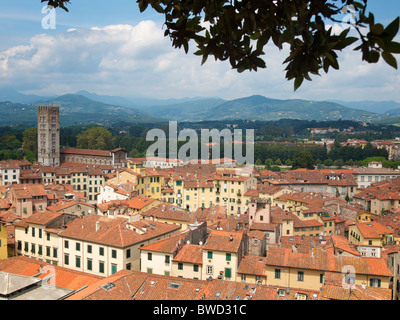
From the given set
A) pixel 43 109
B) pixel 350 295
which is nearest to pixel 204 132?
pixel 43 109

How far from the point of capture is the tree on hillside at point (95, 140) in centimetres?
8162

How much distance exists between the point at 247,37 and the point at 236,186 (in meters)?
33.4

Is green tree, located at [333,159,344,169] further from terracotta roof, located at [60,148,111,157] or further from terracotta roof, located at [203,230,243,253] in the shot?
terracotta roof, located at [203,230,243,253]

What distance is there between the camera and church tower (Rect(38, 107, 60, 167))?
204ft

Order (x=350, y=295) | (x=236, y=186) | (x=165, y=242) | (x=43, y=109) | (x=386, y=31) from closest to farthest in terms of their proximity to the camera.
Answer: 1. (x=386, y=31)
2. (x=350, y=295)
3. (x=165, y=242)
4. (x=236, y=186)
5. (x=43, y=109)

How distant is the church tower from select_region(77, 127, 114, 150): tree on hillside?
18.1 m

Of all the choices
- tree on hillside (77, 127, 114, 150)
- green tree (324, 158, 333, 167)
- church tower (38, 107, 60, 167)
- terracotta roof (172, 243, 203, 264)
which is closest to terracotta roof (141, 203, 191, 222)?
terracotta roof (172, 243, 203, 264)

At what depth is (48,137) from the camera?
6216 centimetres

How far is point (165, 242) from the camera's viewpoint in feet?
61.5

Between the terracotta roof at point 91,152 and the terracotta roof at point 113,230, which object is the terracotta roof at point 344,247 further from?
the terracotta roof at point 91,152

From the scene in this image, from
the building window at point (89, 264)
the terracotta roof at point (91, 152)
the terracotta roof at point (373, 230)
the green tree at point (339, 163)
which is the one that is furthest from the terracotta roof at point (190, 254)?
the green tree at point (339, 163)

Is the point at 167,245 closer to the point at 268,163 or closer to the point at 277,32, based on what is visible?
the point at 277,32

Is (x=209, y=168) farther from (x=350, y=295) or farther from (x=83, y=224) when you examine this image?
(x=350, y=295)
